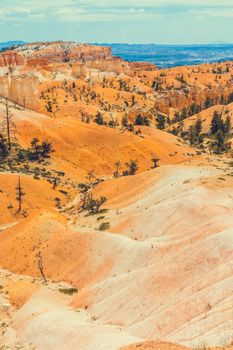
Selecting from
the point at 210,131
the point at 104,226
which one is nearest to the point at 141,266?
the point at 104,226

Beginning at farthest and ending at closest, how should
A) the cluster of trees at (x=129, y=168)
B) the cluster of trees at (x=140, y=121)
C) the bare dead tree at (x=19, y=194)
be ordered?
the cluster of trees at (x=140, y=121) → the cluster of trees at (x=129, y=168) → the bare dead tree at (x=19, y=194)

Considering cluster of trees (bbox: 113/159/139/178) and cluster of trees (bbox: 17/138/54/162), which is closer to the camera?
cluster of trees (bbox: 17/138/54/162)

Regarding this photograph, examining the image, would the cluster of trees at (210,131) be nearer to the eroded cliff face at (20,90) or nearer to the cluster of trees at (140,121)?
the cluster of trees at (140,121)

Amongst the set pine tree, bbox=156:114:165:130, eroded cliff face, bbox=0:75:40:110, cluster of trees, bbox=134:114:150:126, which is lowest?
pine tree, bbox=156:114:165:130

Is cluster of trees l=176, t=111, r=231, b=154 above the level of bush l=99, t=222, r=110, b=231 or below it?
below

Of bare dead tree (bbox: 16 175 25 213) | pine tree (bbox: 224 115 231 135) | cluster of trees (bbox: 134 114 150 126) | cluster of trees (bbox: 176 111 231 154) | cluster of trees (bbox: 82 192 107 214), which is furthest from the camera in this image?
cluster of trees (bbox: 134 114 150 126)

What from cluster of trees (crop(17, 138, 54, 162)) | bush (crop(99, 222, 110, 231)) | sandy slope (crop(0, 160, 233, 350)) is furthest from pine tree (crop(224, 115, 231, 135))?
bush (crop(99, 222, 110, 231))

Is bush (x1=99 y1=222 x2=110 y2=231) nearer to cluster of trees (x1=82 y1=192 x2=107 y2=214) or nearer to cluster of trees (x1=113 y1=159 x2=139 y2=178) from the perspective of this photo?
cluster of trees (x1=82 y1=192 x2=107 y2=214)

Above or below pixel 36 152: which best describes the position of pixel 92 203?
below

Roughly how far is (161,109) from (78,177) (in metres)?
94.8

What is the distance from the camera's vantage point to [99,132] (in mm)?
101500

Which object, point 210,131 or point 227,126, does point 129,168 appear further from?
point 210,131

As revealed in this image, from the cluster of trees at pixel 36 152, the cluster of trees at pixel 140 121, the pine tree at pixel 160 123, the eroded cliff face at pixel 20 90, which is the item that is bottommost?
the pine tree at pixel 160 123

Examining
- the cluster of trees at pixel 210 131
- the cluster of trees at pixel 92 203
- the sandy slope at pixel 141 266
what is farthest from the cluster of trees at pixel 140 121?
the sandy slope at pixel 141 266
